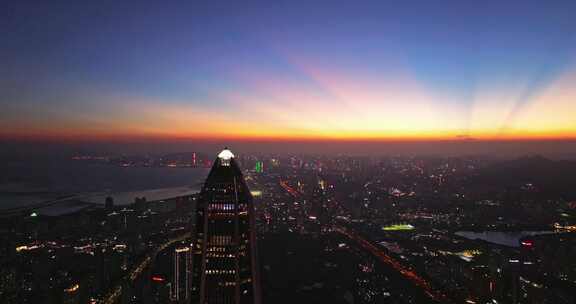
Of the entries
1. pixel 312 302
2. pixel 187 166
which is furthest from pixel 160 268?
pixel 187 166

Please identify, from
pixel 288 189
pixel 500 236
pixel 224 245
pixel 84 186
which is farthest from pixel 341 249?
pixel 84 186

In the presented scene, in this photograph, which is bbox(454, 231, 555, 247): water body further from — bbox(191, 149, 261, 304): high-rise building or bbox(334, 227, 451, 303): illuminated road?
bbox(191, 149, 261, 304): high-rise building

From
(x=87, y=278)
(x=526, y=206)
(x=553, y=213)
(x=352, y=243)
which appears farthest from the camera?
(x=526, y=206)

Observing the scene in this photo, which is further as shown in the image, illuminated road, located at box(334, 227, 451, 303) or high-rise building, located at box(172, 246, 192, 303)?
illuminated road, located at box(334, 227, 451, 303)

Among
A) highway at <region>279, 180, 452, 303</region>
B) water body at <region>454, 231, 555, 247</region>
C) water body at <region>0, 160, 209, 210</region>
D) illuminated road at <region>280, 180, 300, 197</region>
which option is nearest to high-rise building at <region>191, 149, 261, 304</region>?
highway at <region>279, 180, 452, 303</region>

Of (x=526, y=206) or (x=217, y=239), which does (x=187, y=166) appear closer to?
(x=526, y=206)
